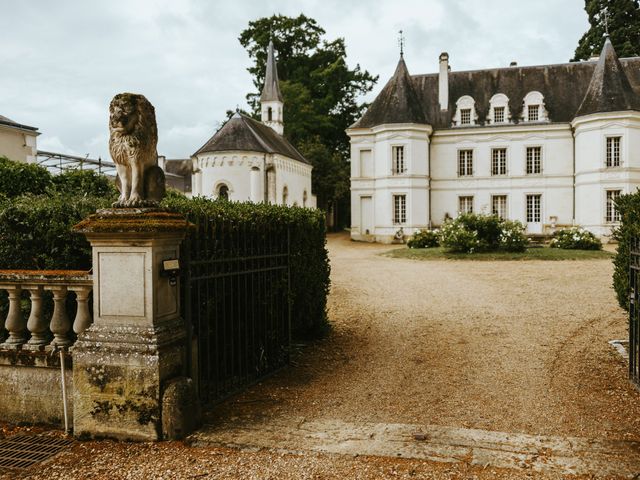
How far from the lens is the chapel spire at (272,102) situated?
39094 mm

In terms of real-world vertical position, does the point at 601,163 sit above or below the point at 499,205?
above

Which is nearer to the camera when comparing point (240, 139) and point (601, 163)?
point (601, 163)

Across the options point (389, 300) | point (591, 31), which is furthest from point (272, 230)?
point (591, 31)

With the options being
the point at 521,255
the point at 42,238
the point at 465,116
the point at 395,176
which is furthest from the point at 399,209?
the point at 42,238

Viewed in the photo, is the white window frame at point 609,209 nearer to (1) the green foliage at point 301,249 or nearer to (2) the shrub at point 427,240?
(2) the shrub at point 427,240

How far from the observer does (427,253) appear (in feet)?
65.9

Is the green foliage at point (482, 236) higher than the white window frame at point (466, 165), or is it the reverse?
the white window frame at point (466, 165)

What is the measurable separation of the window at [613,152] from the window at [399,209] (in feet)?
32.5

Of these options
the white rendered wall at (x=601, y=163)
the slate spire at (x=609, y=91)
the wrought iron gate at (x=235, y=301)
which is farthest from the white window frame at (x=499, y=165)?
the wrought iron gate at (x=235, y=301)

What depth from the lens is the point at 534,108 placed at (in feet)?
98.0

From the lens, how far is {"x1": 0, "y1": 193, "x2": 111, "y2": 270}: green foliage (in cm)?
496

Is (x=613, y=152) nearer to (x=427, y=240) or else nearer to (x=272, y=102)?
(x=427, y=240)

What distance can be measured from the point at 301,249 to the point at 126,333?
9.78 ft

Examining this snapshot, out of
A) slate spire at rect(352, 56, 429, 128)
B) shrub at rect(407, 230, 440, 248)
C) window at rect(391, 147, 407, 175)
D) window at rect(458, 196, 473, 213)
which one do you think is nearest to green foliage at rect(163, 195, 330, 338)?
shrub at rect(407, 230, 440, 248)
